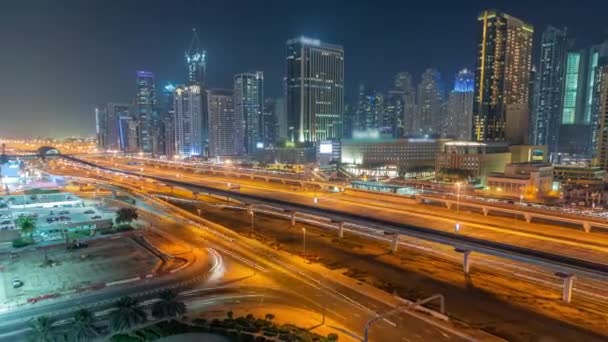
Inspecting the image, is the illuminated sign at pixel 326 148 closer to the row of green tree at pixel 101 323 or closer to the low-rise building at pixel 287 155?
the low-rise building at pixel 287 155

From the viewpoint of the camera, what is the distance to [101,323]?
31.4m

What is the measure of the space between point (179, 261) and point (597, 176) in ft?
414

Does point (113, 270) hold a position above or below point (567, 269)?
below

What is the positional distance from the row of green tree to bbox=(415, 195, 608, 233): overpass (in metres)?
52.5

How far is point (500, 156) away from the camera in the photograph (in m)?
143

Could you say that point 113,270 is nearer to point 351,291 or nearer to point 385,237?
point 351,291

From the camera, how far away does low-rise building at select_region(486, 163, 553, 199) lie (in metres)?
99.6

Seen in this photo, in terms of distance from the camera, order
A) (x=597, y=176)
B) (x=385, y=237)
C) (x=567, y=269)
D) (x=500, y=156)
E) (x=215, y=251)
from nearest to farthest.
Result: (x=567, y=269), (x=215, y=251), (x=385, y=237), (x=597, y=176), (x=500, y=156)

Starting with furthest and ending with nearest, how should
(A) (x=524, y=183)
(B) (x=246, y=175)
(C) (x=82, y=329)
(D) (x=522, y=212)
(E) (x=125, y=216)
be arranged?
1. (B) (x=246, y=175)
2. (A) (x=524, y=183)
3. (E) (x=125, y=216)
4. (D) (x=522, y=212)
5. (C) (x=82, y=329)

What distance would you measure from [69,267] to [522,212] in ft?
208

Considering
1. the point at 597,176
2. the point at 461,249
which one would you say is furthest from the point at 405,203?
the point at 597,176

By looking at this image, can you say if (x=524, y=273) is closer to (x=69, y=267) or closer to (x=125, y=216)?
(x=69, y=267)

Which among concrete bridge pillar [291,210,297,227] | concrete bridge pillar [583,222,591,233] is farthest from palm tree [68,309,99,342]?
concrete bridge pillar [583,222,591,233]

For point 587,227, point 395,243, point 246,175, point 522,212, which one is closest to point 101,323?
point 395,243
